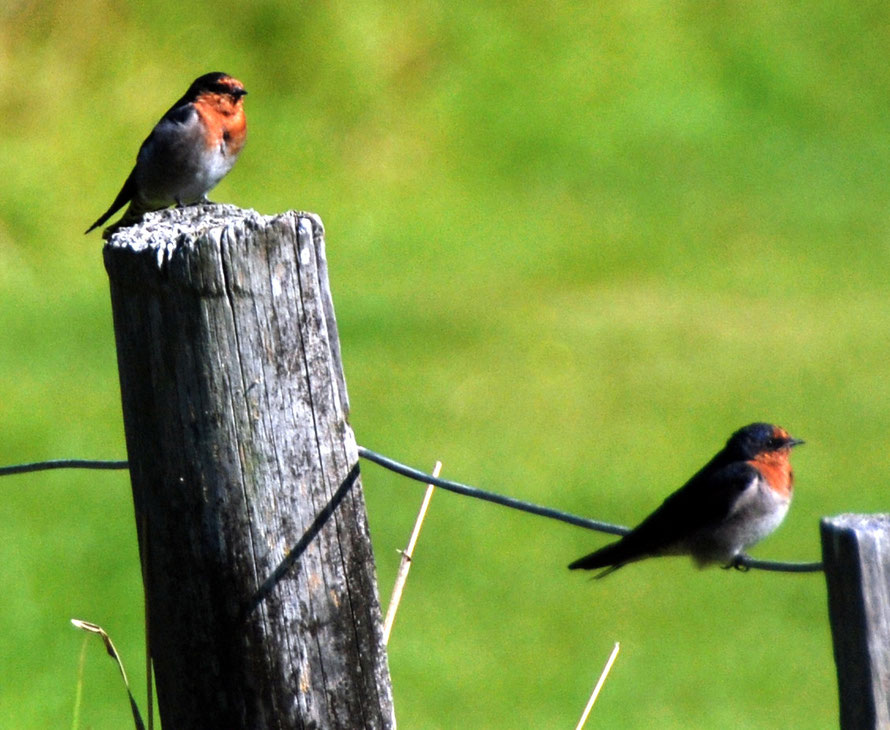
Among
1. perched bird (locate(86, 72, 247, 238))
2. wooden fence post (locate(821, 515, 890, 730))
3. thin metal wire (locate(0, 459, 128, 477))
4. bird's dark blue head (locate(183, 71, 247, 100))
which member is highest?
bird's dark blue head (locate(183, 71, 247, 100))

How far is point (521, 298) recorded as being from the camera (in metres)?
13.6

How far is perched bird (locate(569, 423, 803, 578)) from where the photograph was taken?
4.34 m

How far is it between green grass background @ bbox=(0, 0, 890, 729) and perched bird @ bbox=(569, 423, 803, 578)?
3.50 m

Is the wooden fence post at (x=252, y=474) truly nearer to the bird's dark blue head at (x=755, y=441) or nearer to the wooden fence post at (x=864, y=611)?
the wooden fence post at (x=864, y=611)

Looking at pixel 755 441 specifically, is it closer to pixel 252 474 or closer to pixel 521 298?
pixel 252 474

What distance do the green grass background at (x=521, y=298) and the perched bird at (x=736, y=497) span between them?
3503 mm

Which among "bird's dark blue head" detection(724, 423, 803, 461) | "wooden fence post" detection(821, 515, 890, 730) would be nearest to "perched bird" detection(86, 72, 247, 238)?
"bird's dark blue head" detection(724, 423, 803, 461)

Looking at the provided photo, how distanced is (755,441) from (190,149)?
10.1 ft

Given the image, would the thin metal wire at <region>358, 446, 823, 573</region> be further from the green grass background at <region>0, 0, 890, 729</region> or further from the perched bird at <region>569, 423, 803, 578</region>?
the green grass background at <region>0, 0, 890, 729</region>

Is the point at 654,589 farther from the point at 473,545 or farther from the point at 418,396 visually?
the point at 418,396

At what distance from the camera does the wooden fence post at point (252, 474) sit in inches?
104

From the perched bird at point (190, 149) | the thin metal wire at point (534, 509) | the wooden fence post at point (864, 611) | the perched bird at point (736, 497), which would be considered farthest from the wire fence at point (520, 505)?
the perched bird at point (190, 149)

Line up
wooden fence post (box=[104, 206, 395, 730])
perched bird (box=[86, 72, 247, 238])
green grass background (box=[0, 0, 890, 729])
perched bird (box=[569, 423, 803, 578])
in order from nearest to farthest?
wooden fence post (box=[104, 206, 395, 730]), perched bird (box=[569, 423, 803, 578]), perched bird (box=[86, 72, 247, 238]), green grass background (box=[0, 0, 890, 729])

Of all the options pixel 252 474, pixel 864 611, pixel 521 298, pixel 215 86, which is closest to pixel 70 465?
pixel 252 474
